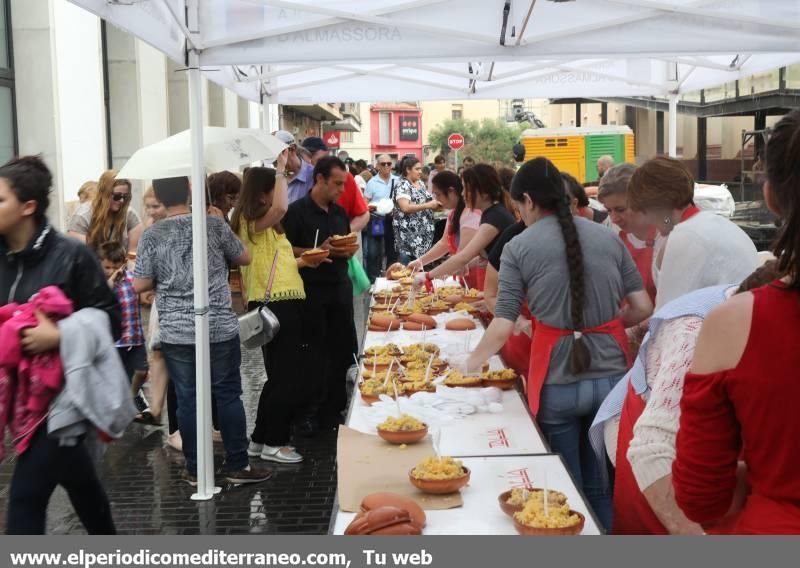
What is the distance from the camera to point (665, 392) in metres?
2.39

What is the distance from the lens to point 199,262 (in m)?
5.15

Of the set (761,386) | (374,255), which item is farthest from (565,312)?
(374,255)

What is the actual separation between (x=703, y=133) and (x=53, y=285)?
1937cm

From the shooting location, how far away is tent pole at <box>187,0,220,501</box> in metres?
5.07

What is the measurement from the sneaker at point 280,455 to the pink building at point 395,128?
260 ft

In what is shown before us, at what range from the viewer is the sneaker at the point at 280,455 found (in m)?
6.16

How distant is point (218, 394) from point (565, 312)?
2.50 meters

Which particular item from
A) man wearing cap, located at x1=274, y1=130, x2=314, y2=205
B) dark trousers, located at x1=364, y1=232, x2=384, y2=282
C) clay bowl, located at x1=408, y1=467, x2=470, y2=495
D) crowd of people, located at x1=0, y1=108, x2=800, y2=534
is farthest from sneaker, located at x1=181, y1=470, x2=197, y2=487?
dark trousers, located at x1=364, y1=232, x2=384, y2=282

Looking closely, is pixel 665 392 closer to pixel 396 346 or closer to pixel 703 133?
pixel 396 346

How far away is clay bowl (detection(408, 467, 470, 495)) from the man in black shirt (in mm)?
3240

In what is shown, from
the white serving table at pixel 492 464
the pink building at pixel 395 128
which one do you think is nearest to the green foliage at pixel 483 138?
the pink building at pixel 395 128

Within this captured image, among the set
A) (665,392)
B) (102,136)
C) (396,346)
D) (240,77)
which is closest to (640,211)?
(665,392)

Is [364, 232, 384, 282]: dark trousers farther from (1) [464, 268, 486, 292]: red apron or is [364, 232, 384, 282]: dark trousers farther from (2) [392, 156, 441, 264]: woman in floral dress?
(1) [464, 268, 486, 292]: red apron
